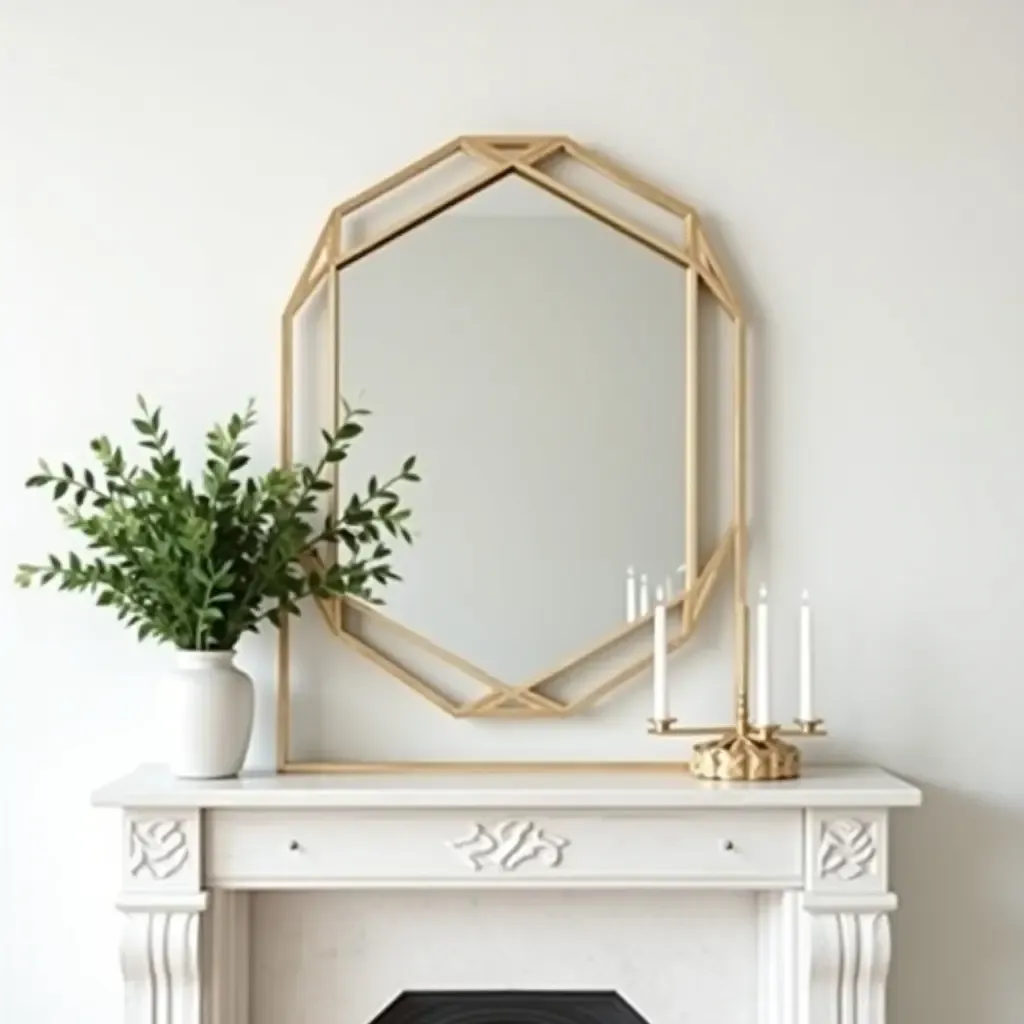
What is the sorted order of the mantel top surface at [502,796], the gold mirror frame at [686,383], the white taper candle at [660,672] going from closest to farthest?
the mantel top surface at [502,796]
the white taper candle at [660,672]
the gold mirror frame at [686,383]

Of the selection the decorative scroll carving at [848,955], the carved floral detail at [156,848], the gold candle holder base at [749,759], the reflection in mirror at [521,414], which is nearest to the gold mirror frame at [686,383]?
the reflection in mirror at [521,414]

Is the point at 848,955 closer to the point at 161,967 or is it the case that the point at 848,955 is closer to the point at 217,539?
the point at 161,967

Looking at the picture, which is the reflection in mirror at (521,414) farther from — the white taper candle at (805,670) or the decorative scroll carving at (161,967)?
the decorative scroll carving at (161,967)

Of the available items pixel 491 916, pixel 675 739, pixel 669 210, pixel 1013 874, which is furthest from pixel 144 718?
pixel 1013 874

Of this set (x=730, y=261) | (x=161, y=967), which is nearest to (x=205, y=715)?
(x=161, y=967)

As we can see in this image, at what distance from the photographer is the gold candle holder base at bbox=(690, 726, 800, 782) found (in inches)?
88.9

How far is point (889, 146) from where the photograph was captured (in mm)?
2498

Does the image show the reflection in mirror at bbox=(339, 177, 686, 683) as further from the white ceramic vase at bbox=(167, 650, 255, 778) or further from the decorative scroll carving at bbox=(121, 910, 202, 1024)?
the decorative scroll carving at bbox=(121, 910, 202, 1024)

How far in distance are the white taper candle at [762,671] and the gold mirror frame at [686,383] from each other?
3 cm

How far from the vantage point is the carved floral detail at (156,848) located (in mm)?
2180

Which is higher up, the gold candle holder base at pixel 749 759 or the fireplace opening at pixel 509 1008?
the gold candle holder base at pixel 749 759

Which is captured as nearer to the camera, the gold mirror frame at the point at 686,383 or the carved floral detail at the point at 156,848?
the carved floral detail at the point at 156,848

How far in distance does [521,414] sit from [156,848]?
0.85 meters

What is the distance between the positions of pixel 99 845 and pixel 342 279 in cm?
96
